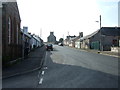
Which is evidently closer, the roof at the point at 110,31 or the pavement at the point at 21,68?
the pavement at the point at 21,68

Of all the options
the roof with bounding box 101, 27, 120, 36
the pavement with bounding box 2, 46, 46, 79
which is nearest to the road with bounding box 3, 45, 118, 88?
the pavement with bounding box 2, 46, 46, 79

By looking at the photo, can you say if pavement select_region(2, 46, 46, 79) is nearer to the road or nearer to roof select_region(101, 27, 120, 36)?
the road

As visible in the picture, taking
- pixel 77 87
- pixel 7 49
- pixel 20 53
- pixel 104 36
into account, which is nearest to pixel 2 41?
pixel 7 49

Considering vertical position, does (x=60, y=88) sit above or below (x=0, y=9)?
below

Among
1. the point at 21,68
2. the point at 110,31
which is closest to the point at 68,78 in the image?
the point at 21,68

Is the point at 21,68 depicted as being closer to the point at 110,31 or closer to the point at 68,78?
the point at 68,78

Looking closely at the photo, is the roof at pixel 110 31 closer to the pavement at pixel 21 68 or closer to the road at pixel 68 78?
the pavement at pixel 21 68

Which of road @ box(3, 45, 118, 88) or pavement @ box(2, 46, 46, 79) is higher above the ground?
pavement @ box(2, 46, 46, 79)

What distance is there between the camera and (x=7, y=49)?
18.4m

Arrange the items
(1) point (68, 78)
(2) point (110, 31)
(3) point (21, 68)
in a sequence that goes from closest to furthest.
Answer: (1) point (68, 78) → (3) point (21, 68) → (2) point (110, 31)

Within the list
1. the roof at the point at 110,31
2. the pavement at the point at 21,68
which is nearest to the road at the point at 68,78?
the pavement at the point at 21,68

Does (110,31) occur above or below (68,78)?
above

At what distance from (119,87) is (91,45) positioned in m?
59.9

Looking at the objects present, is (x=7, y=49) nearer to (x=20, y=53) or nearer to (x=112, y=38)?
(x=20, y=53)
